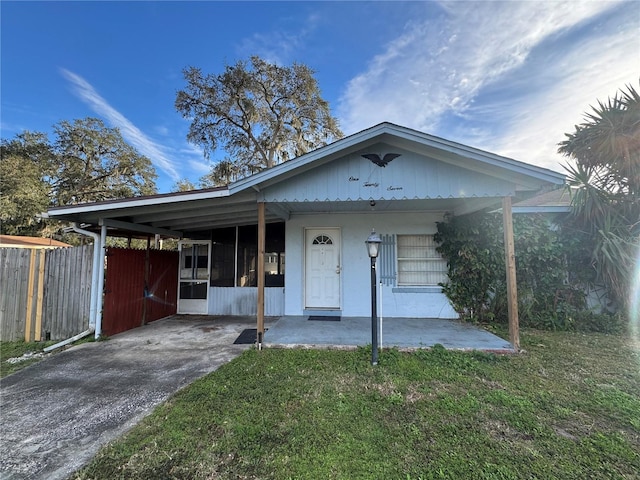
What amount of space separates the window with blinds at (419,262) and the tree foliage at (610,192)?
2.96 m

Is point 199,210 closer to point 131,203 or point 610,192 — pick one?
point 131,203

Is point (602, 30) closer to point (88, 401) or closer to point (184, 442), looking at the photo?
point (184, 442)

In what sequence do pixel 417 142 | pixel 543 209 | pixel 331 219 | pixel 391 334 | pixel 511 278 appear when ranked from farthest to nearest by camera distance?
pixel 331 219, pixel 543 209, pixel 391 334, pixel 511 278, pixel 417 142

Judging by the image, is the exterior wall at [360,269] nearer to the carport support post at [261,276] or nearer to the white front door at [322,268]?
the white front door at [322,268]

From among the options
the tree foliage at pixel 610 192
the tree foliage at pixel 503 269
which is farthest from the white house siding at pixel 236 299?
the tree foliage at pixel 610 192

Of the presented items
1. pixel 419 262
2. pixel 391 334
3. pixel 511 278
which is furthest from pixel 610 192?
pixel 391 334

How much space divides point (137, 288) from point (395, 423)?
607 cm

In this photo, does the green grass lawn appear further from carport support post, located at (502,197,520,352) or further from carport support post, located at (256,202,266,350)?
carport support post, located at (256,202,266,350)

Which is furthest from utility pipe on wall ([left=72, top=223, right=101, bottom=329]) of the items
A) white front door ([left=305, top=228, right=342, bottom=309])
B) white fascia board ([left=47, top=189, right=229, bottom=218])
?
white front door ([left=305, top=228, right=342, bottom=309])

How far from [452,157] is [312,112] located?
43.4 ft

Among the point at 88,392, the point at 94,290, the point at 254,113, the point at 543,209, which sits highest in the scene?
the point at 254,113

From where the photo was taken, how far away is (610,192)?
592cm

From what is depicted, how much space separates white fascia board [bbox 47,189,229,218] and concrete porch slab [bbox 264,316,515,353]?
2676 millimetres

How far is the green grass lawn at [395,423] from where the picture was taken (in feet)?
6.57
